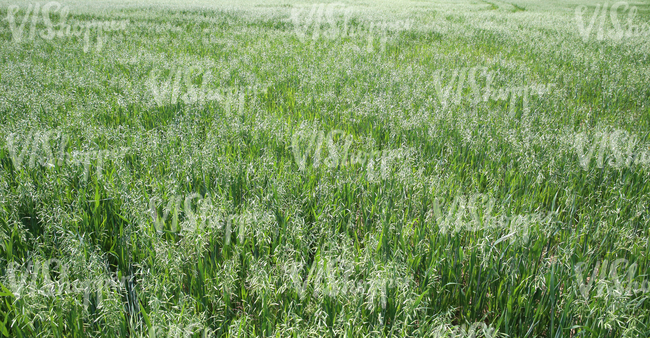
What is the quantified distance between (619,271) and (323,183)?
1915 millimetres

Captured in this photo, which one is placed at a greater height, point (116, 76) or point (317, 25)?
point (317, 25)

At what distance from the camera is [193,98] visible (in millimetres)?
5242

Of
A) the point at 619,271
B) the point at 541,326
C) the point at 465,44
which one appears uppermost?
the point at 465,44

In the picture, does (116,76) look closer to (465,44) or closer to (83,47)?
(83,47)

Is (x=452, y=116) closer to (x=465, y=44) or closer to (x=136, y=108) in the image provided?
(x=136, y=108)

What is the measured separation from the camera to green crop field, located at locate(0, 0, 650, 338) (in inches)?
69.6

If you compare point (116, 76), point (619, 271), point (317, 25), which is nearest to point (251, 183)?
point (619, 271)

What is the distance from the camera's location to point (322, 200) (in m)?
2.75

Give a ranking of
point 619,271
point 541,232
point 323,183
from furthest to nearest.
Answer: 1. point 323,183
2. point 541,232
3. point 619,271

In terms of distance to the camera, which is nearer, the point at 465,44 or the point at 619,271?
the point at 619,271

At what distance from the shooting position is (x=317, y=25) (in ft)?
50.8

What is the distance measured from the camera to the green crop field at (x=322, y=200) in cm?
177

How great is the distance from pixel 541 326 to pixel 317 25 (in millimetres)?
15312

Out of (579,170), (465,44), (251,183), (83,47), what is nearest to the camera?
(251,183)
